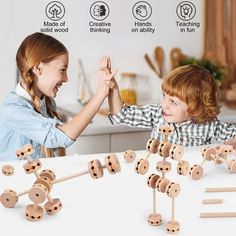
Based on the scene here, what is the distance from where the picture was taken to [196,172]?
3.26 feet

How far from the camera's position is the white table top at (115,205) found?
79 cm

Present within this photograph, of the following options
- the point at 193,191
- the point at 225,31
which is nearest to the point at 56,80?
the point at 193,191

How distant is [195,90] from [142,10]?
29.7 inches

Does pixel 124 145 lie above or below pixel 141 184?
below

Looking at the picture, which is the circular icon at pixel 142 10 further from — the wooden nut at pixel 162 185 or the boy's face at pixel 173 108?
the wooden nut at pixel 162 185

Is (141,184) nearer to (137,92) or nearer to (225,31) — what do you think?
(137,92)

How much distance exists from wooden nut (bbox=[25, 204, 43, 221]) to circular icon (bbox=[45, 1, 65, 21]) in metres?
1.34

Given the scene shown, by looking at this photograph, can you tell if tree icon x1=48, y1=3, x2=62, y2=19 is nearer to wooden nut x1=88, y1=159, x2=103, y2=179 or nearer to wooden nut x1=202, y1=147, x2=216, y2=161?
wooden nut x1=202, y1=147, x2=216, y2=161

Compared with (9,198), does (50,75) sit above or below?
above

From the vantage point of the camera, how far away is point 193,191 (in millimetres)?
959

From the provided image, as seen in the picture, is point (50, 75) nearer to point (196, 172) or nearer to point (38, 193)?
point (196, 172)

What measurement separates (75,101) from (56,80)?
696 millimetres

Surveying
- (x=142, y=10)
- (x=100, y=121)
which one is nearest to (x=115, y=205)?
(x=100, y=121)

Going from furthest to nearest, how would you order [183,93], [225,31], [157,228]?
[225,31] < [183,93] < [157,228]
